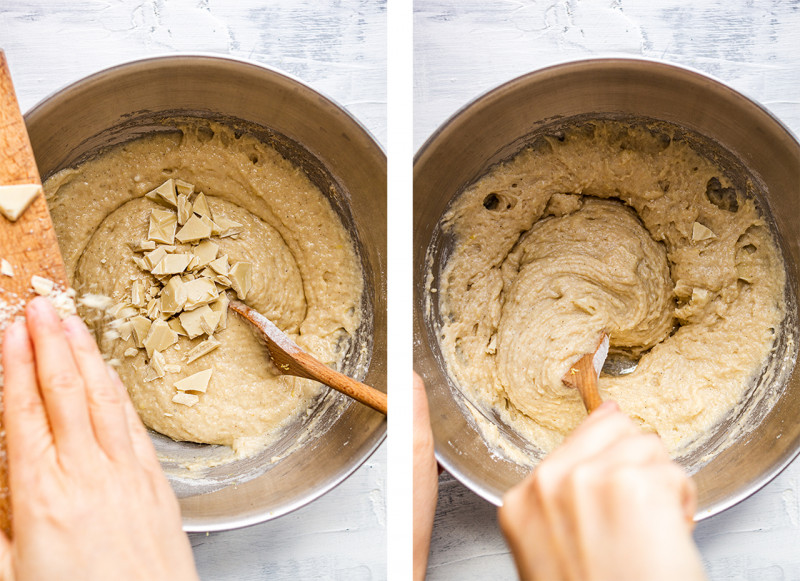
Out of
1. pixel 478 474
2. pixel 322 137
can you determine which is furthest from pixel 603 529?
pixel 322 137

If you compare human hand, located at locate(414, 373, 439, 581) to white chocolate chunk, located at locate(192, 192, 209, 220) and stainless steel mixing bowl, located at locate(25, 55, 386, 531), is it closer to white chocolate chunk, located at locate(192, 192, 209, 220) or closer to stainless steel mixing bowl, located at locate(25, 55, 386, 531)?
stainless steel mixing bowl, located at locate(25, 55, 386, 531)

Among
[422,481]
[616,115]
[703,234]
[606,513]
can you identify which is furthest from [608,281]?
[606,513]

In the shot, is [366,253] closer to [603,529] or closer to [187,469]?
[187,469]

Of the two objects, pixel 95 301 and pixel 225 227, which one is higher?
pixel 225 227

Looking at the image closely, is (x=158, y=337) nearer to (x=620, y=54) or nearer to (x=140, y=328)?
(x=140, y=328)

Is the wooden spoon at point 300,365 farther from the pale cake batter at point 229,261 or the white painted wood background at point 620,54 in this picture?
the white painted wood background at point 620,54
